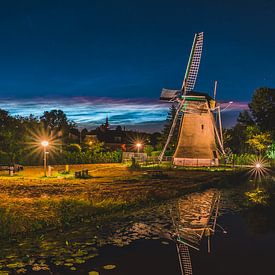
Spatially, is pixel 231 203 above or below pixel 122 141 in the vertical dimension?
below

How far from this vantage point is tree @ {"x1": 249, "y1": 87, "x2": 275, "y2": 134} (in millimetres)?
57469

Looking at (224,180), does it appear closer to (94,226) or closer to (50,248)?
(94,226)

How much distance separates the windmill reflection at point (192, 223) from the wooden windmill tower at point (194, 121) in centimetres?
2000

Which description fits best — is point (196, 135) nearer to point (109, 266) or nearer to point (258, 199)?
point (258, 199)

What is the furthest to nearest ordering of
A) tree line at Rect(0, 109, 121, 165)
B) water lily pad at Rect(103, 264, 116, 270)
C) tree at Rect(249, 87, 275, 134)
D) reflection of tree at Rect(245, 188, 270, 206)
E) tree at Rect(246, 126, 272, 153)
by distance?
1. tree at Rect(249, 87, 275, 134)
2. tree at Rect(246, 126, 272, 153)
3. tree line at Rect(0, 109, 121, 165)
4. reflection of tree at Rect(245, 188, 270, 206)
5. water lily pad at Rect(103, 264, 116, 270)

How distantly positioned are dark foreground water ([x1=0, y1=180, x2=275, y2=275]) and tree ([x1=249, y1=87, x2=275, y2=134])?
47499 mm

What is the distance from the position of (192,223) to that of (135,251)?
378 cm

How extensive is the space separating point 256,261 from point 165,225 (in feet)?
Result: 12.4

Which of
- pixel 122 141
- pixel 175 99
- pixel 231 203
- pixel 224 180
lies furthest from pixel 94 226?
pixel 122 141

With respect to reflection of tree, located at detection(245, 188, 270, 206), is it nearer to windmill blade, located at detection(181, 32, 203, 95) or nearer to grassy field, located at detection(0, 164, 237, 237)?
grassy field, located at detection(0, 164, 237, 237)

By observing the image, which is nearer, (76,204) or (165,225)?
(165,225)

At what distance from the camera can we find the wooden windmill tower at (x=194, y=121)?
38.4 meters

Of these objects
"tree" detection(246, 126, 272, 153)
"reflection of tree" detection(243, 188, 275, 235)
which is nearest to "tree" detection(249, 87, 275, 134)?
"tree" detection(246, 126, 272, 153)

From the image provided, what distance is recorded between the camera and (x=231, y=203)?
1709cm
